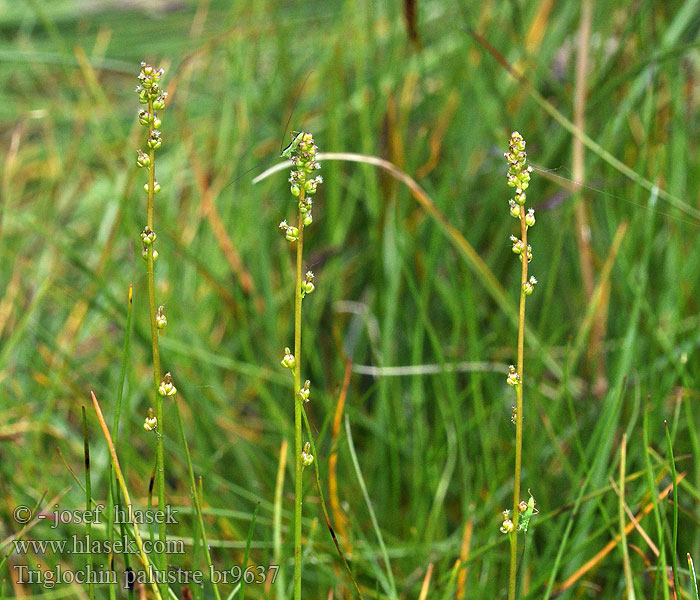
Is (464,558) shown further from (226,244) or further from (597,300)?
(226,244)

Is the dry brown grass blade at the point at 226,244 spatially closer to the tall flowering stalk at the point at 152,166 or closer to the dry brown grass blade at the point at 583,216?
the dry brown grass blade at the point at 583,216

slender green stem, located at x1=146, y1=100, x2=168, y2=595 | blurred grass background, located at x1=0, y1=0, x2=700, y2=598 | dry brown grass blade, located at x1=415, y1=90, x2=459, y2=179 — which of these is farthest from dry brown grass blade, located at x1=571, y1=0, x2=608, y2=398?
slender green stem, located at x1=146, y1=100, x2=168, y2=595

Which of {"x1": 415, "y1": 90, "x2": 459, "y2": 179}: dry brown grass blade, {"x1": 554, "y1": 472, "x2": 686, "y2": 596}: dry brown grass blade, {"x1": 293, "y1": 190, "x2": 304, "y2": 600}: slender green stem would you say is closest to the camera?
{"x1": 293, "y1": 190, "x2": 304, "y2": 600}: slender green stem

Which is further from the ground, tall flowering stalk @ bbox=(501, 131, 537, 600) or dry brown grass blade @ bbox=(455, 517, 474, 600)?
tall flowering stalk @ bbox=(501, 131, 537, 600)

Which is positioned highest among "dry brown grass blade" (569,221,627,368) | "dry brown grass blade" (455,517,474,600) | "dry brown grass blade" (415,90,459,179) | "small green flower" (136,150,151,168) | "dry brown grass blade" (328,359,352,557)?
"dry brown grass blade" (415,90,459,179)

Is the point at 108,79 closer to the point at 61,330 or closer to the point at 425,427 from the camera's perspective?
the point at 61,330

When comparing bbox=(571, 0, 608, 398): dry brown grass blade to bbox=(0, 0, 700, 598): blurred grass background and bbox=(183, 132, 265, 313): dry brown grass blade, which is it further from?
bbox=(183, 132, 265, 313): dry brown grass blade

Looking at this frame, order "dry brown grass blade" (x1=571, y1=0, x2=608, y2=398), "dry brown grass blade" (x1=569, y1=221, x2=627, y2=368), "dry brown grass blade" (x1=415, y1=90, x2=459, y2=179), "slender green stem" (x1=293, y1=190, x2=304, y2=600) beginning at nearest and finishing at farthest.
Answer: "slender green stem" (x1=293, y1=190, x2=304, y2=600) → "dry brown grass blade" (x1=569, y1=221, x2=627, y2=368) → "dry brown grass blade" (x1=571, y1=0, x2=608, y2=398) → "dry brown grass blade" (x1=415, y1=90, x2=459, y2=179)

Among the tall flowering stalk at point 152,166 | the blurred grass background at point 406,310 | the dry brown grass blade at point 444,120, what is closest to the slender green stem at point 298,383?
the tall flowering stalk at point 152,166

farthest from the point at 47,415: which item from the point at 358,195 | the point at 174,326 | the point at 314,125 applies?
the point at 314,125

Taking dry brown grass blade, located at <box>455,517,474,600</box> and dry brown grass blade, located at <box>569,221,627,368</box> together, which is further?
dry brown grass blade, located at <box>569,221,627,368</box>
